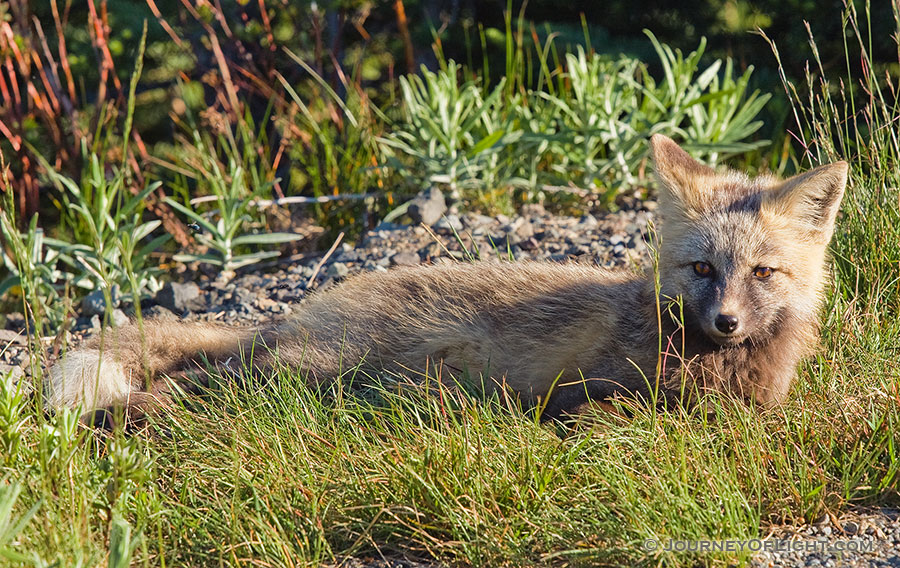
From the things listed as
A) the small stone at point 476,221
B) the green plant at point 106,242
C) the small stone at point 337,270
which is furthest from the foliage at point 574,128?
the green plant at point 106,242

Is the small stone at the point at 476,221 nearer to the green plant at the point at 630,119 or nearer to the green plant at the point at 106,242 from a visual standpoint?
the green plant at the point at 630,119

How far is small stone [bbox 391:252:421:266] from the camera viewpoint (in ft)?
17.7

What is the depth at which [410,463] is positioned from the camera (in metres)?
2.99

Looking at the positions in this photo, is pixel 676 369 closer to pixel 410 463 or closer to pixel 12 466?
pixel 410 463

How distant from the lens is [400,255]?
18.0 ft

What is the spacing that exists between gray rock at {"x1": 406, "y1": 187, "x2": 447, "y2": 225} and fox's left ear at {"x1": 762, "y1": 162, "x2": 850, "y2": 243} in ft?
8.92

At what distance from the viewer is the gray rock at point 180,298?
534cm

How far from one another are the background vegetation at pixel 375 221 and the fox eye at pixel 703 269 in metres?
0.55

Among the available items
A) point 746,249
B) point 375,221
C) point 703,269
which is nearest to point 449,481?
point 703,269

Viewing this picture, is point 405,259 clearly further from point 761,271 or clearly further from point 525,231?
point 761,271

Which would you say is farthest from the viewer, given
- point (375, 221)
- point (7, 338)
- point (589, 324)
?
point (375, 221)

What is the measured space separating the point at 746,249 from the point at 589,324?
2.61 feet

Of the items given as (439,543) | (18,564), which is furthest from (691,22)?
(18,564)

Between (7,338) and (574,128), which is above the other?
(574,128)
